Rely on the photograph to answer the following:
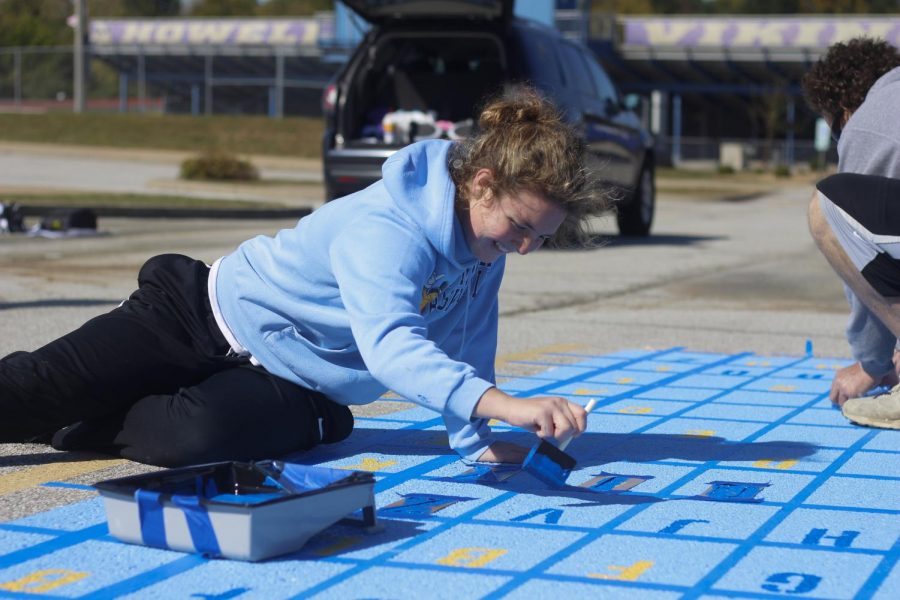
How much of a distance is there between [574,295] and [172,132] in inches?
1040

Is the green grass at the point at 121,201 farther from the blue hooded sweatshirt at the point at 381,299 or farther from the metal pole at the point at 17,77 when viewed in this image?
the metal pole at the point at 17,77

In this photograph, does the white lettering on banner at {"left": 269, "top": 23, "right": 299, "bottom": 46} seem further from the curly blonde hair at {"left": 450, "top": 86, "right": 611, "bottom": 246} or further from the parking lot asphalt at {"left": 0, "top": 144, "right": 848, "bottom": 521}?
the curly blonde hair at {"left": 450, "top": 86, "right": 611, "bottom": 246}

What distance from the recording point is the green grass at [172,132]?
31.2 m

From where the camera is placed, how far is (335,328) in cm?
308

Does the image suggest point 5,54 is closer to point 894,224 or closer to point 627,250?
point 627,250

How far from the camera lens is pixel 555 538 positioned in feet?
8.84

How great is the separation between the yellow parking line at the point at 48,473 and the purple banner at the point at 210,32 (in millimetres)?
40811

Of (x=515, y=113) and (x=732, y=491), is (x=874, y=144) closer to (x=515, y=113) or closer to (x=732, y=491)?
(x=732, y=491)

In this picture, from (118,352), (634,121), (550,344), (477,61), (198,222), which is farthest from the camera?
(198,222)

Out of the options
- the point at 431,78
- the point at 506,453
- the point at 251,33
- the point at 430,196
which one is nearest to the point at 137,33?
the point at 251,33

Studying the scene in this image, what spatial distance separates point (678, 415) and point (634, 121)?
7989mm

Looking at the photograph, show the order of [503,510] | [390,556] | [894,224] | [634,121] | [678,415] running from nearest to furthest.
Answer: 1. [390,556]
2. [503,510]
3. [894,224]
4. [678,415]
5. [634,121]

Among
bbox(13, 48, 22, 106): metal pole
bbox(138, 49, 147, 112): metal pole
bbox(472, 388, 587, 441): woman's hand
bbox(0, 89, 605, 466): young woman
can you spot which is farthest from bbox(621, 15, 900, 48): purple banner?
bbox(472, 388, 587, 441): woman's hand

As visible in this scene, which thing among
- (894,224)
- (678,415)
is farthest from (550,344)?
(894,224)
